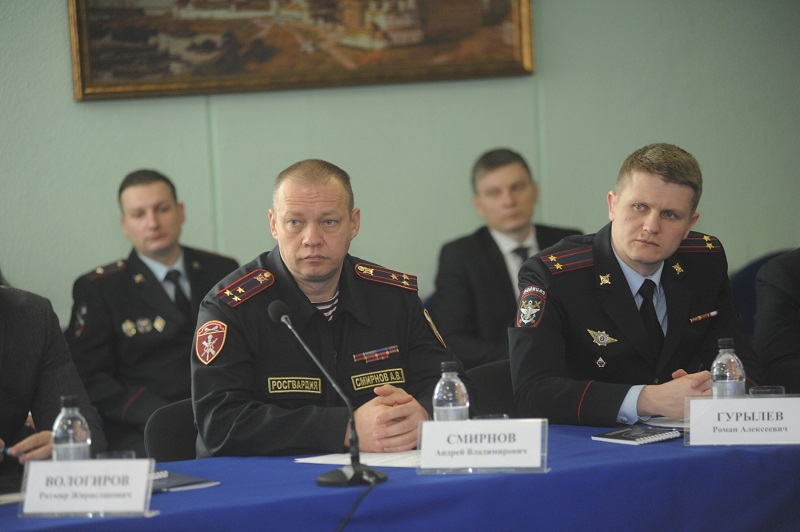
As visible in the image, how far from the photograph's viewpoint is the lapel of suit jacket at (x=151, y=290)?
4.32 metres

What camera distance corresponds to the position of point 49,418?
2.64 m

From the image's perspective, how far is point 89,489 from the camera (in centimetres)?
185

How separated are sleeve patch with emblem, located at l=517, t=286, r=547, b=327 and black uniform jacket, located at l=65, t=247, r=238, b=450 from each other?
1769 millimetres

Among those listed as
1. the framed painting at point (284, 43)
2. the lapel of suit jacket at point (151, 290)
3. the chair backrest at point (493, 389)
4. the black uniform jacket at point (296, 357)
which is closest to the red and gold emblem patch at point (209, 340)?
the black uniform jacket at point (296, 357)

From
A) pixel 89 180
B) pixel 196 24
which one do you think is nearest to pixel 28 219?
pixel 89 180

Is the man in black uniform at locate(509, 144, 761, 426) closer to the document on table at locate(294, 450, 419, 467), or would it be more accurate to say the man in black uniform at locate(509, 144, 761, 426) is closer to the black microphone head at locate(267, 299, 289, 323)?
the document on table at locate(294, 450, 419, 467)

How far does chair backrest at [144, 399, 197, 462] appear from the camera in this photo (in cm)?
265

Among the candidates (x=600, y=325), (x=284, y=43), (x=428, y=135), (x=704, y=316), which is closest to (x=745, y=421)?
(x=600, y=325)

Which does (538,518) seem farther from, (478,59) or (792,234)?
(792,234)

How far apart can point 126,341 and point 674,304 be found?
233cm

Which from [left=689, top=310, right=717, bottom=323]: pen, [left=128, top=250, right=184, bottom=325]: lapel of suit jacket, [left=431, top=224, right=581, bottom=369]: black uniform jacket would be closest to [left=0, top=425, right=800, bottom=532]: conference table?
[left=689, top=310, right=717, bottom=323]: pen

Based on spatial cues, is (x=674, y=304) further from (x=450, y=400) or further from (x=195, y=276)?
(x=195, y=276)

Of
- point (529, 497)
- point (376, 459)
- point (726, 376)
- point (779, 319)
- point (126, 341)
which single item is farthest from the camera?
point (126, 341)

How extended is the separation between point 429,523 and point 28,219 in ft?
10.3
